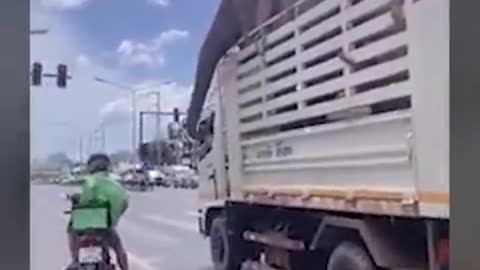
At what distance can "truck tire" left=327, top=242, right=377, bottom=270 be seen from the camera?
2.12 m

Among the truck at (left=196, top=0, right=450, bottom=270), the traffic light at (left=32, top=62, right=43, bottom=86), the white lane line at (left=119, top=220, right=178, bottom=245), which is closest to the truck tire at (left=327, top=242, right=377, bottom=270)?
the truck at (left=196, top=0, right=450, bottom=270)

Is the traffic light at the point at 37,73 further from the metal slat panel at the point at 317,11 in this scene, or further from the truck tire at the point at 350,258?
the truck tire at the point at 350,258

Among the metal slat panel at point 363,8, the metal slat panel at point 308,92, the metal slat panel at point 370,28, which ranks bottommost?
the metal slat panel at point 308,92

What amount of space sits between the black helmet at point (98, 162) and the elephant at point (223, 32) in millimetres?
278

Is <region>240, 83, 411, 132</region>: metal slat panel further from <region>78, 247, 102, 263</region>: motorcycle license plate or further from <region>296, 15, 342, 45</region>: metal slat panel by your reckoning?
<region>78, 247, 102, 263</region>: motorcycle license plate

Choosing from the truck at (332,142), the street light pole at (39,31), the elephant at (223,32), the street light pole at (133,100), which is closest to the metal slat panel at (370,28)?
the truck at (332,142)

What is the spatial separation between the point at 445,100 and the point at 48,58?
3.01 feet

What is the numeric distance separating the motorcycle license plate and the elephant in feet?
1.33

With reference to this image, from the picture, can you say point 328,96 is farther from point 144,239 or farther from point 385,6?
point 144,239

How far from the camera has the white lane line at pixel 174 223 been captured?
2084mm

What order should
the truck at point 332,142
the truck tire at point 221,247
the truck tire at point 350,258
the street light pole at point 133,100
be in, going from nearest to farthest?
the truck at point 332,142 → the street light pole at point 133,100 → the truck tire at point 350,258 → the truck tire at point 221,247

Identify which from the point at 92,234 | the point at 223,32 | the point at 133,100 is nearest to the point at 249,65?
the point at 223,32

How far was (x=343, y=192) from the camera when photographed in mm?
2094
